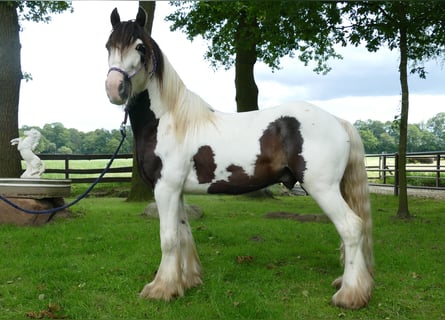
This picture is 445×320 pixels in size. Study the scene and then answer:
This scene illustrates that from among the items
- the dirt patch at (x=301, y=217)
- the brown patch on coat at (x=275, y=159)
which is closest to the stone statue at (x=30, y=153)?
the dirt patch at (x=301, y=217)

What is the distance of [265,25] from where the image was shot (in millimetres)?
9102

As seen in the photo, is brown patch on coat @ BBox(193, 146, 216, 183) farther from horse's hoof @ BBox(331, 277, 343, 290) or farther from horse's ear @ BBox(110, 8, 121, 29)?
horse's hoof @ BBox(331, 277, 343, 290)

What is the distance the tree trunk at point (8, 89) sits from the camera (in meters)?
8.88

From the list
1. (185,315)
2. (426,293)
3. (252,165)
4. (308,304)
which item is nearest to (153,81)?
(252,165)

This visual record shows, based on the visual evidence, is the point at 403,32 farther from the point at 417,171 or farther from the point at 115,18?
the point at 417,171

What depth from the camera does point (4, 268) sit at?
4.77 m

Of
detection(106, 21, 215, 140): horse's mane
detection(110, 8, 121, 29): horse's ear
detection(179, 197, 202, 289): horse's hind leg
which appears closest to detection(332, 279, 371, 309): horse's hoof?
detection(179, 197, 202, 289): horse's hind leg

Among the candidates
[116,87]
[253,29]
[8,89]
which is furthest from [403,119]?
[8,89]

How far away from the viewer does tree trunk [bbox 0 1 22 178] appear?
29.1ft

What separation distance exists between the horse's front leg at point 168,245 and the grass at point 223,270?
0.12 meters

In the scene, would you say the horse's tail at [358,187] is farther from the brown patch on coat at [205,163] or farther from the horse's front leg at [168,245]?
the horse's front leg at [168,245]

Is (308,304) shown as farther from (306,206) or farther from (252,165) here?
(306,206)

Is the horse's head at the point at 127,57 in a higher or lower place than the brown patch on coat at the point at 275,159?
higher

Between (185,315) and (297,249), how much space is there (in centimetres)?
250
